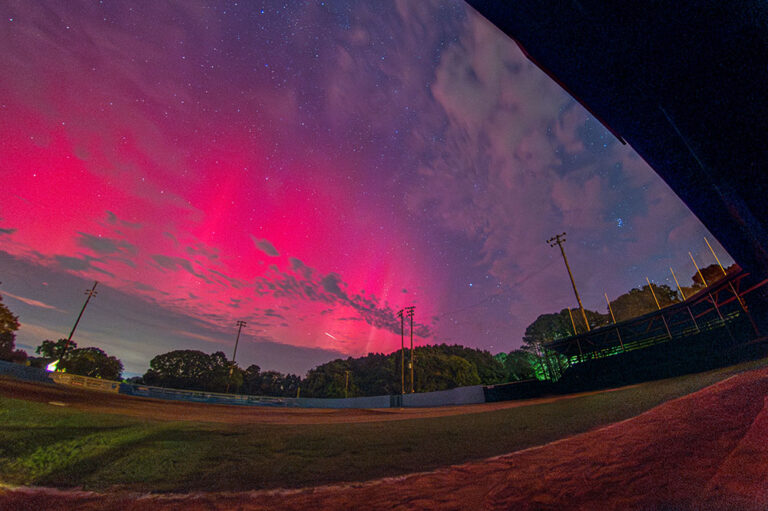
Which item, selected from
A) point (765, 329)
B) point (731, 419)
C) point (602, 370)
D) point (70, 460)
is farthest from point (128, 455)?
point (602, 370)

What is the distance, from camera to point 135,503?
79.6 inches

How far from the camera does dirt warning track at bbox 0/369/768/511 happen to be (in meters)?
1.48

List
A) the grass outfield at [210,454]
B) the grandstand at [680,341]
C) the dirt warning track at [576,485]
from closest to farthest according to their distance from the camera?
the dirt warning track at [576,485] → the grass outfield at [210,454] → the grandstand at [680,341]

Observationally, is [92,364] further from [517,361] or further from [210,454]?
[517,361]

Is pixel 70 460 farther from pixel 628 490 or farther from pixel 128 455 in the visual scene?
pixel 628 490

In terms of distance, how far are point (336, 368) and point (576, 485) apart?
56.1 metres

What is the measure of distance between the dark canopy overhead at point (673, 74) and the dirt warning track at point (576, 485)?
2292mm

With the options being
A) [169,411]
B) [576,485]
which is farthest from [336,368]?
[576,485]

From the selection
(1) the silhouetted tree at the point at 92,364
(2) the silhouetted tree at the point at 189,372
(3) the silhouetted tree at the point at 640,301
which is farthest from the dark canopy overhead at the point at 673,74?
(1) the silhouetted tree at the point at 92,364

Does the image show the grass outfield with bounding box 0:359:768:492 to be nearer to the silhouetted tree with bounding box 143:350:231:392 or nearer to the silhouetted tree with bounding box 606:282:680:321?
the silhouetted tree with bounding box 606:282:680:321

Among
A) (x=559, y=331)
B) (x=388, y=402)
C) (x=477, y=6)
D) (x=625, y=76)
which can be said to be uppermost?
(x=559, y=331)

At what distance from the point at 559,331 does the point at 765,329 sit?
38.5 m

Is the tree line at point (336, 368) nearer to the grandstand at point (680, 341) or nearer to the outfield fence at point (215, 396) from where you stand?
the outfield fence at point (215, 396)

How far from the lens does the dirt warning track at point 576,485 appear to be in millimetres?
1479
